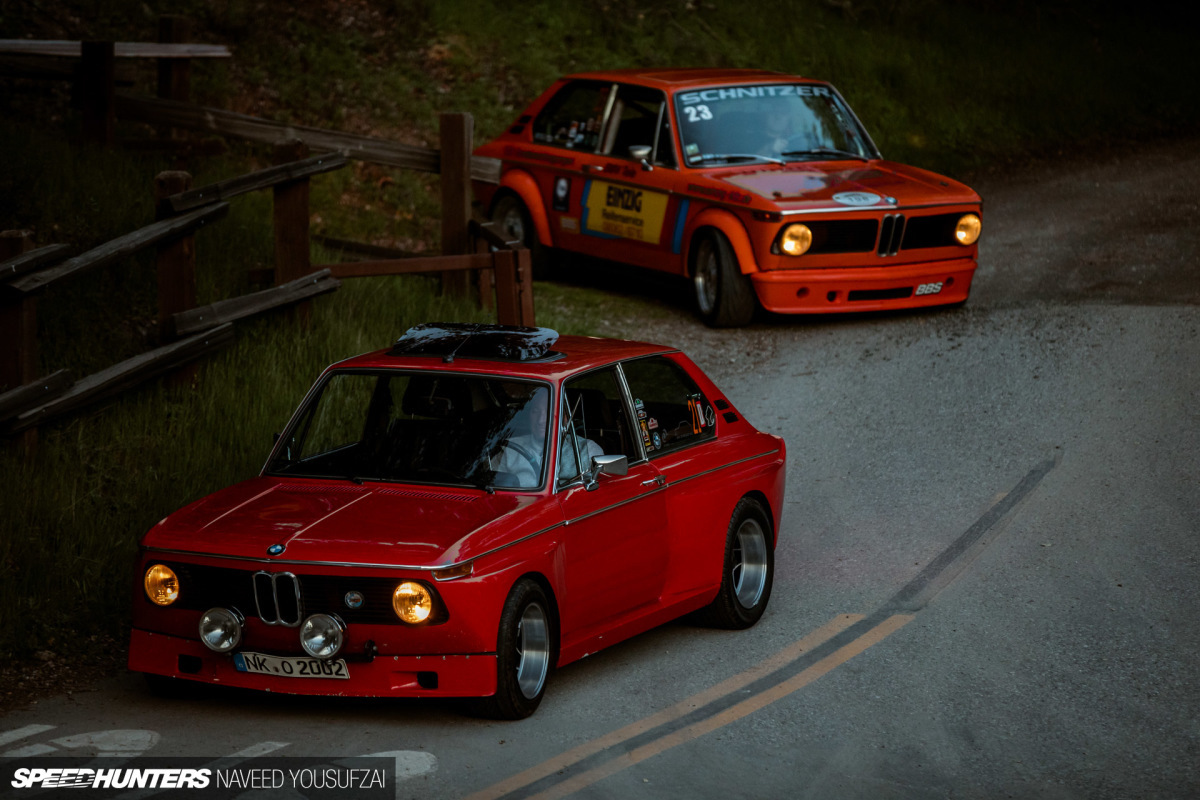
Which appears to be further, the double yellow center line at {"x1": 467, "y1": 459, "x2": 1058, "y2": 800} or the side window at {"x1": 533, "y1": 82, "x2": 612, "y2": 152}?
the side window at {"x1": 533, "y1": 82, "x2": 612, "y2": 152}

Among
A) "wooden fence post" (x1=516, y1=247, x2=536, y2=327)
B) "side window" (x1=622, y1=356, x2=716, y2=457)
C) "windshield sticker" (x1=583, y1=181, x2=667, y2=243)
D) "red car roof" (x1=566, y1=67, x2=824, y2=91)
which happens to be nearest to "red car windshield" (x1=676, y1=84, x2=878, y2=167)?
"red car roof" (x1=566, y1=67, x2=824, y2=91)

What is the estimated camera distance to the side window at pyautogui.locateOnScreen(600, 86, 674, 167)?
14.3m

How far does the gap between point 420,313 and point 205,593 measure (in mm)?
6152

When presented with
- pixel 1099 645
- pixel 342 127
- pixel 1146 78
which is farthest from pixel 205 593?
pixel 1146 78

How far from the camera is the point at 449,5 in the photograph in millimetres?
21906

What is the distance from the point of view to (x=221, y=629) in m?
6.19

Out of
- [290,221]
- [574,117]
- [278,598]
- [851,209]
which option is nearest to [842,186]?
[851,209]

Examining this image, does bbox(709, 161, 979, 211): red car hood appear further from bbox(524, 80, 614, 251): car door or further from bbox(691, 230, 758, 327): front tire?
bbox(524, 80, 614, 251): car door

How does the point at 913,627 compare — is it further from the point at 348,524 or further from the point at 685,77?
the point at 685,77

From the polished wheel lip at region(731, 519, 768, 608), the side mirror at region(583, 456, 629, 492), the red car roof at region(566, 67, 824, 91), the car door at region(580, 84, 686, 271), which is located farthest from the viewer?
the red car roof at region(566, 67, 824, 91)

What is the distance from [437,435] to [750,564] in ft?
6.31

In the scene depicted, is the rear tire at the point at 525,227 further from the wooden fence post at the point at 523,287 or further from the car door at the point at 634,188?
the wooden fence post at the point at 523,287

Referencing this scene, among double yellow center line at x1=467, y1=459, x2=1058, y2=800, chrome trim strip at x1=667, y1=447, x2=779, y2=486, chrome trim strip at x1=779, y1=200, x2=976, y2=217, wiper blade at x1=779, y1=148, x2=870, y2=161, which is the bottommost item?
double yellow center line at x1=467, y1=459, x2=1058, y2=800

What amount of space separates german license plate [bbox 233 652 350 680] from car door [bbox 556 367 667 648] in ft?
3.31
